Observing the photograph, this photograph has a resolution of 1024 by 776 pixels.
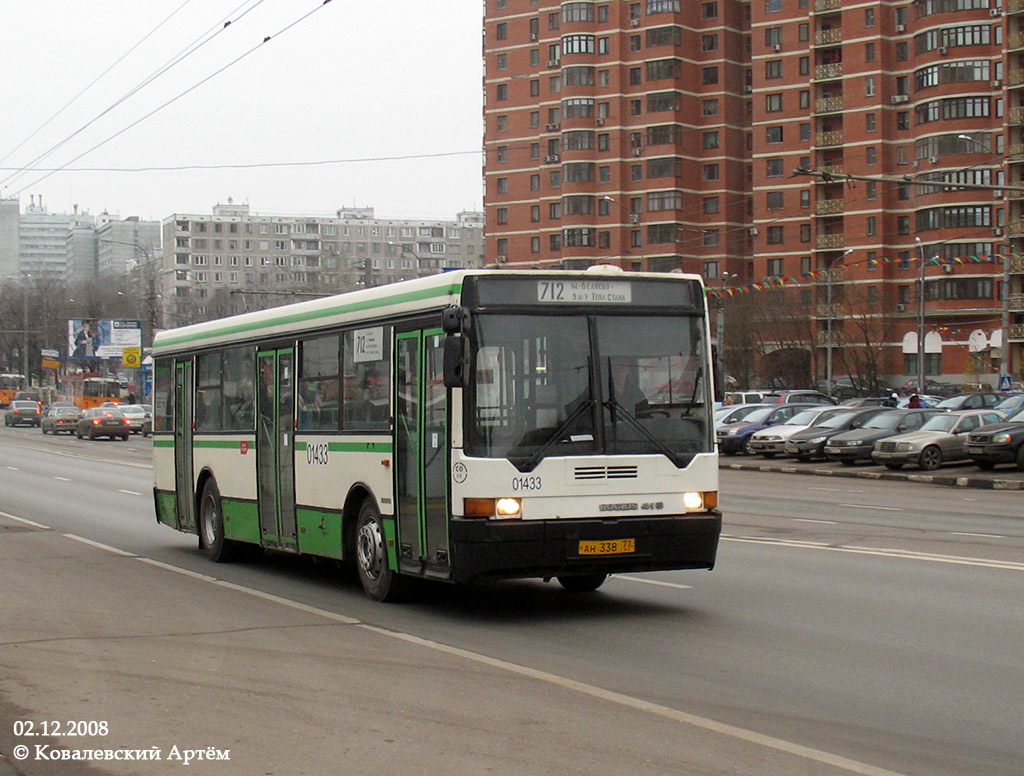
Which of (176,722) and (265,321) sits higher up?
(265,321)

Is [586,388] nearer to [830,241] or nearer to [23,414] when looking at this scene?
[23,414]

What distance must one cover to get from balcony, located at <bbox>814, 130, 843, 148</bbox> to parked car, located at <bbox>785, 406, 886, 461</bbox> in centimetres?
5859

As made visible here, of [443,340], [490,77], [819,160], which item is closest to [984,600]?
[443,340]

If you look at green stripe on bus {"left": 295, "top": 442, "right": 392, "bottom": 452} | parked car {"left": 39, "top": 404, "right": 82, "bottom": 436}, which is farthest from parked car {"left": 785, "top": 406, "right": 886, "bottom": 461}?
parked car {"left": 39, "top": 404, "right": 82, "bottom": 436}

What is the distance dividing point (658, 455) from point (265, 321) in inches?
201

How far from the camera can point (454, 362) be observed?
987cm

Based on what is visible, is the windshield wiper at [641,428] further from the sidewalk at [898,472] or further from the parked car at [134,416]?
the parked car at [134,416]

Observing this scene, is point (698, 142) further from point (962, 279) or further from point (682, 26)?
point (962, 279)

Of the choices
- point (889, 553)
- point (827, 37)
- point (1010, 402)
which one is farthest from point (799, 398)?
point (827, 37)

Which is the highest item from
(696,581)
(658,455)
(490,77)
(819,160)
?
(490,77)

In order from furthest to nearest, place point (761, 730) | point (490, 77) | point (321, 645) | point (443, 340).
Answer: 1. point (490, 77)
2. point (443, 340)
3. point (321, 645)
4. point (761, 730)

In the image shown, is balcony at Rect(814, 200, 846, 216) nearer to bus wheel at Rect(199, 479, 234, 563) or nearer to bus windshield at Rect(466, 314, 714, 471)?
bus wheel at Rect(199, 479, 234, 563)

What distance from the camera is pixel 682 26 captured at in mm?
98938

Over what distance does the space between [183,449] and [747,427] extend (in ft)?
88.6
